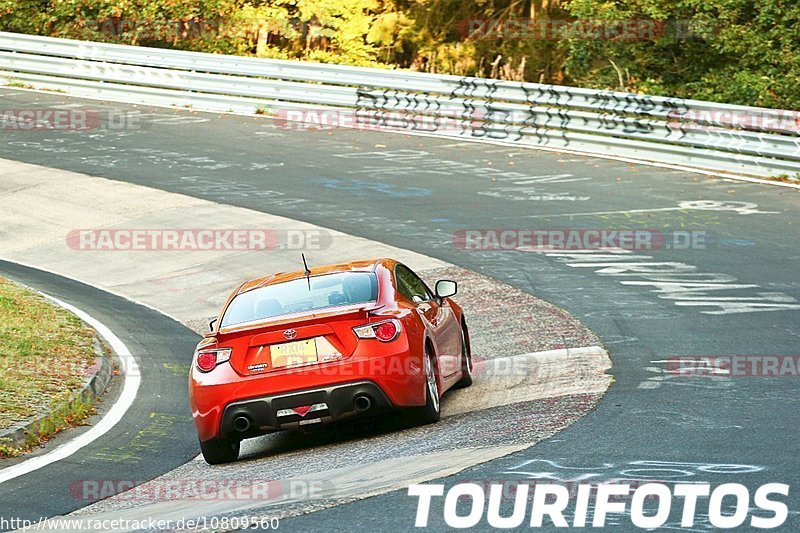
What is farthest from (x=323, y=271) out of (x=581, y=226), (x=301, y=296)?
(x=581, y=226)

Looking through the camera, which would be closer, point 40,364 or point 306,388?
point 306,388

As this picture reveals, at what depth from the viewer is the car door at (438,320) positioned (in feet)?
34.1

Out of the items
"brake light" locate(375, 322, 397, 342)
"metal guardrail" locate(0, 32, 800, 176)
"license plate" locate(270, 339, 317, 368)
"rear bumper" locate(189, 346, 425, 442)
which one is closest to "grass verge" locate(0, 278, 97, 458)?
"rear bumper" locate(189, 346, 425, 442)

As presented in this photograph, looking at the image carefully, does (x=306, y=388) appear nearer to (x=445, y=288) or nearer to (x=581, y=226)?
(x=445, y=288)

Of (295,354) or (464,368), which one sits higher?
(295,354)

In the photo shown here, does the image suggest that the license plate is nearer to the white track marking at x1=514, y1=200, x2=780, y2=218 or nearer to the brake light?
the brake light

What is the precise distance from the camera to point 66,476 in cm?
930

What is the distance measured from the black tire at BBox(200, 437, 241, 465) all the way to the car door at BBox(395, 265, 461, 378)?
175 centimetres

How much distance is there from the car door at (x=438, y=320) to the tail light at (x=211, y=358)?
1590 mm

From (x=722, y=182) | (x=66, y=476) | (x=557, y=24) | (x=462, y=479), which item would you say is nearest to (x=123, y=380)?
(x=66, y=476)

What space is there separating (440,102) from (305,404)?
55.1ft

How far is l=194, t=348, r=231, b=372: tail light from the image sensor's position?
374 inches

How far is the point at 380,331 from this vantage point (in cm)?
950

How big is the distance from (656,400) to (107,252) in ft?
36.0
